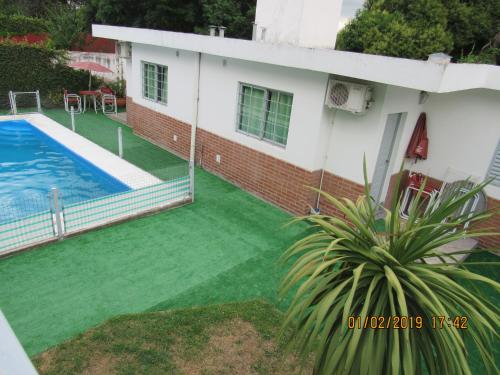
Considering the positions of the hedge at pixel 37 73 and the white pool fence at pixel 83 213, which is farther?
the hedge at pixel 37 73

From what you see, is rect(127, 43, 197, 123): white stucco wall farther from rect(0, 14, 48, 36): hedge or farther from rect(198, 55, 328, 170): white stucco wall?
rect(0, 14, 48, 36): hedge

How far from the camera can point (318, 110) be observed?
739cm

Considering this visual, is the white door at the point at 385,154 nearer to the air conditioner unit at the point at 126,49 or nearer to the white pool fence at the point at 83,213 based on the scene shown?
the white pool fence at the point at 83,213

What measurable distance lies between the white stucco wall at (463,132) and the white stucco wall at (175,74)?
20.4 ft

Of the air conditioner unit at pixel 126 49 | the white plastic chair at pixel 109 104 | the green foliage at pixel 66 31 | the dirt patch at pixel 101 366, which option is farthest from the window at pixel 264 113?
the green foliage at pixel 66 31

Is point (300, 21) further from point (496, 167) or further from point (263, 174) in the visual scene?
point (496, 167)

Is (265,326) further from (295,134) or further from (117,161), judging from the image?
(117,161)

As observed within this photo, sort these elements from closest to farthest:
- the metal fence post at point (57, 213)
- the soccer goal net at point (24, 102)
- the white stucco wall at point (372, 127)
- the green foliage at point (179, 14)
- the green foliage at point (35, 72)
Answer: the metal fence post at point (57, 213)
the white stucco wall at point (372, 127)
the soccer goal net at point (24, 102)
the green foliage at point (35, 72)
the green foliage at point (179, 14)

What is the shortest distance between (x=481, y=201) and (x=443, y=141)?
147 centimetres

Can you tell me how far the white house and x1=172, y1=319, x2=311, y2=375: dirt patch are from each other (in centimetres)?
397

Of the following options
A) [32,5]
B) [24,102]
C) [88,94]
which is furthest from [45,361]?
[32,5]

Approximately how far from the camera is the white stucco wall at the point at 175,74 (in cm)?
1048

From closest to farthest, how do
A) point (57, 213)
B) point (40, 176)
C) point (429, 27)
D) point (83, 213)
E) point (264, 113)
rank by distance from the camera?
1. point (57, 213)
2. point (83, 213)
3. point (264, 113)
4. point (40, 176)
5. point (429, 27)

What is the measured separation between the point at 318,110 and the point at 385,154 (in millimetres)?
1832
